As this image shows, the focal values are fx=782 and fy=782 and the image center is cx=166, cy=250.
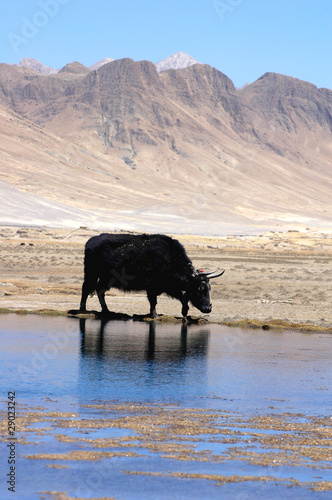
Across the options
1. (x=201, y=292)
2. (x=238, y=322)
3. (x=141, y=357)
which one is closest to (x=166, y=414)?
(x=141, y=357)

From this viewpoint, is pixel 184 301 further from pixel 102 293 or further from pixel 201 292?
pixel 102 293

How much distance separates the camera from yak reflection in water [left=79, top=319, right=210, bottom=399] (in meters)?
10.9

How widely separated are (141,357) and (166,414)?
168 inches

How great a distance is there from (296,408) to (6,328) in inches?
324

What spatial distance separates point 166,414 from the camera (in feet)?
29.8

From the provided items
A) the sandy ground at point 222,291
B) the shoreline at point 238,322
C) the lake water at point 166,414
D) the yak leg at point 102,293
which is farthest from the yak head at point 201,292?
the yak leg at point 102,293

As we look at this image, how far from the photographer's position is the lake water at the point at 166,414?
21.8ft

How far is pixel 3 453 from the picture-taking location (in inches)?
285

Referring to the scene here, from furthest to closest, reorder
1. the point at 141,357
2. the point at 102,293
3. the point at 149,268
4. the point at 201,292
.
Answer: the point at 102,293 → the point at 149,268 → the point at 201,292 → the point at 141,357

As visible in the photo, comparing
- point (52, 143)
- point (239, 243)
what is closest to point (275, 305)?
point (239, 243)

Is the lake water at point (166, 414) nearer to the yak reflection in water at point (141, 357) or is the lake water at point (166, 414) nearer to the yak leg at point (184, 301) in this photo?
the yak reflection in water at point (141, 357)

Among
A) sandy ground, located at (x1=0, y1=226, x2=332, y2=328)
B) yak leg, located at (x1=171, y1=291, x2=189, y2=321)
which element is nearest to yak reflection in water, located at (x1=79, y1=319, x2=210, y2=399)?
yak leg, located at (x1=171, y1=291, x2=189, y2=321)

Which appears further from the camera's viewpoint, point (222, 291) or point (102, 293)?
point (222, 291)

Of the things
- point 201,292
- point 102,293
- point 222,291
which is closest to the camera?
point 201,292
